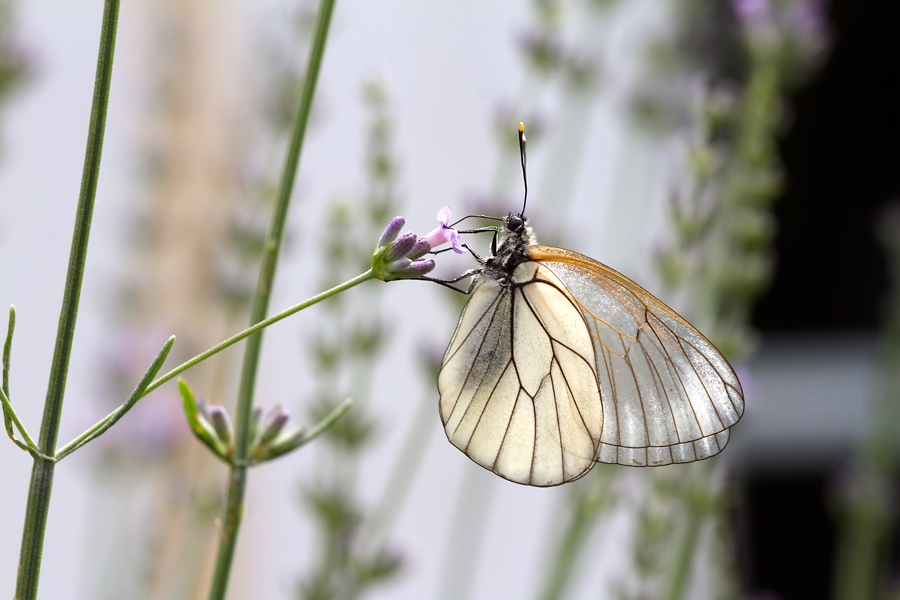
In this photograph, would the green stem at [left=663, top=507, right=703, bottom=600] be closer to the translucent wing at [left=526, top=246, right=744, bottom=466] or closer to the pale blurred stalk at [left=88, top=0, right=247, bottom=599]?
the translucent wing at [left=526, top=246, right=744, bottom=466]

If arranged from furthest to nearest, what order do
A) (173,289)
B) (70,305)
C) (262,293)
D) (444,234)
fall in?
(173,289) → (444,234) → (262,293) → (70,305)

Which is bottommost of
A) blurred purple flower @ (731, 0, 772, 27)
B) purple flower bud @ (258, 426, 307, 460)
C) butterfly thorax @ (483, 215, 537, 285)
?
purple flower bud @ (258, 426, 307, 460)

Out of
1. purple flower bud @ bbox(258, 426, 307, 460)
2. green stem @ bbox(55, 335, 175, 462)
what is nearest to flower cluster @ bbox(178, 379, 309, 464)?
purple flower bud @ bbox(258, 426, 307, 460)

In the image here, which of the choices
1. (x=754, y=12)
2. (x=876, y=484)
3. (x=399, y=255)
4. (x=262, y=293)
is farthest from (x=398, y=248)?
(x=876, y=484)

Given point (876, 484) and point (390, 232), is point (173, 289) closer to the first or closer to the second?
point (876, 484)

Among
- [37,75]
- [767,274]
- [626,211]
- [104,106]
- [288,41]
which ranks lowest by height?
[104,106]

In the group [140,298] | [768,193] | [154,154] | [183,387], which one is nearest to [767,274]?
[768,193]

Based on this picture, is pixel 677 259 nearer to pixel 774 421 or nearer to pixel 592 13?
pixel 592 13
